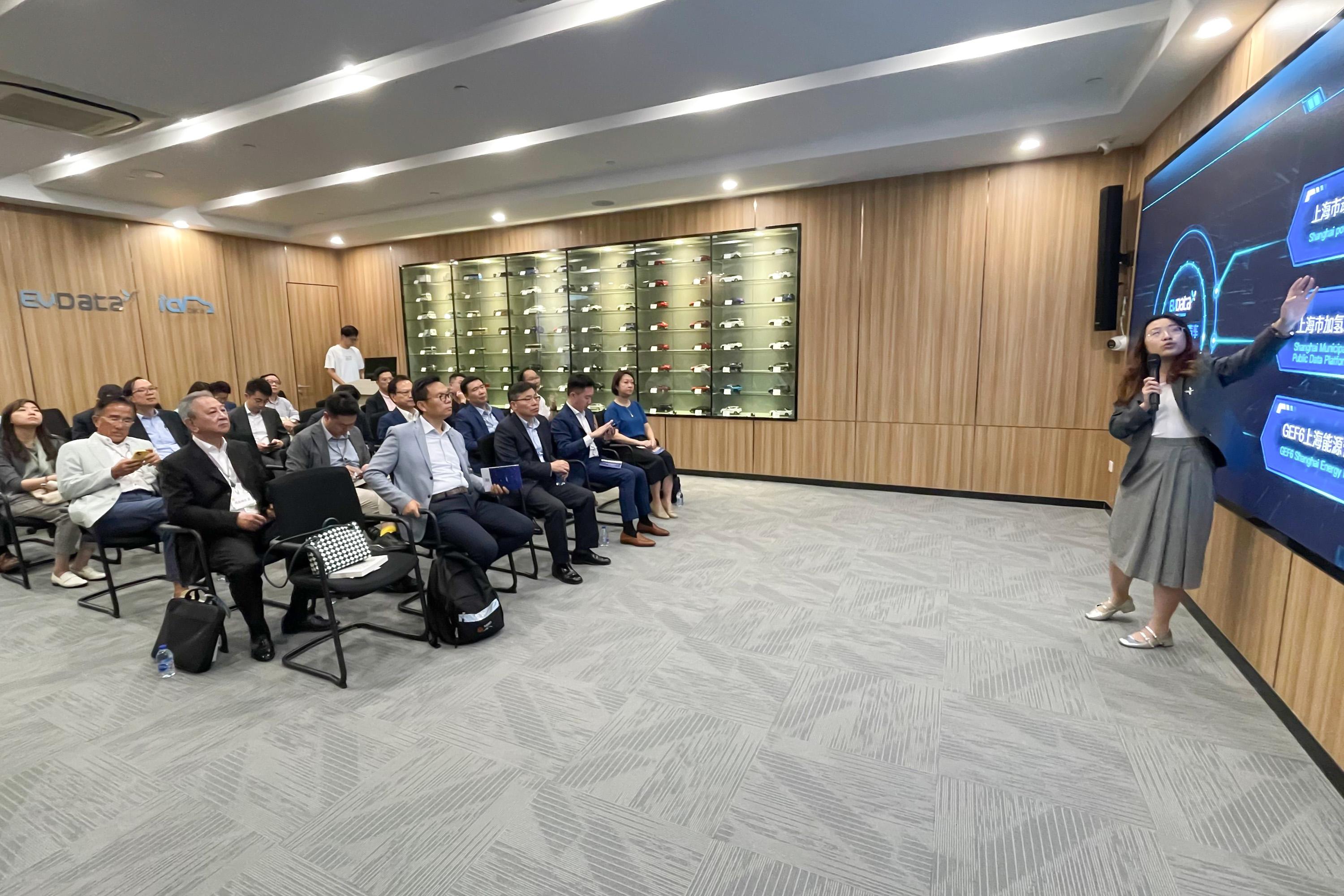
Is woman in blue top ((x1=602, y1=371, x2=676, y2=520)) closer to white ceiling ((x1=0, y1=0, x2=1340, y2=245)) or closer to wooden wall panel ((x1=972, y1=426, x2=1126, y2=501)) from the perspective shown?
white ceiling ((x1=0, y1=0, x2=1340, y2=245))

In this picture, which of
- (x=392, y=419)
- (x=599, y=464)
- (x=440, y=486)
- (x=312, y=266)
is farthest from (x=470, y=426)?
(x=312, y=266)

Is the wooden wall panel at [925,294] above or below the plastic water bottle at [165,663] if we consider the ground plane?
above

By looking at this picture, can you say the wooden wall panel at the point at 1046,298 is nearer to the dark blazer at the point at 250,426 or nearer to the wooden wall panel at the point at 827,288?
Answer: the wooden wall panel at the point at 827,288

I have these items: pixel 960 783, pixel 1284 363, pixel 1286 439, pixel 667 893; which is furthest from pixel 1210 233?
pixel 667 893

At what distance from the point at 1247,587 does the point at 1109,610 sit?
25.2 inches

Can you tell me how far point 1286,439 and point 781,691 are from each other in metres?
2.35

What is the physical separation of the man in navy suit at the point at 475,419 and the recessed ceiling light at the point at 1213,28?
483 cm

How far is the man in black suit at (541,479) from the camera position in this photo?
4188mm

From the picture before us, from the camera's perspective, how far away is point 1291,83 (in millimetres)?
2592

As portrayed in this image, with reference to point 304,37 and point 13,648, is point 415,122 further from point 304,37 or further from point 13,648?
point 13,648

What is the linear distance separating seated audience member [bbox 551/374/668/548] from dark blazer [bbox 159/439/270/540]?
2.21m

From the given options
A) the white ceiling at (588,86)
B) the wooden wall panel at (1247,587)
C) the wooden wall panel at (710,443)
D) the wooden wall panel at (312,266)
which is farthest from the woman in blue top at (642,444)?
the wooden wall panel at (312,266)

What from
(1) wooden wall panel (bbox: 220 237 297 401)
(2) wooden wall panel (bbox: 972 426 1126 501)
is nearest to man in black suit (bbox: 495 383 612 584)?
(2) wooden wall panel (bbox: 972 426 1126 501)

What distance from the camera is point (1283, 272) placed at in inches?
101
